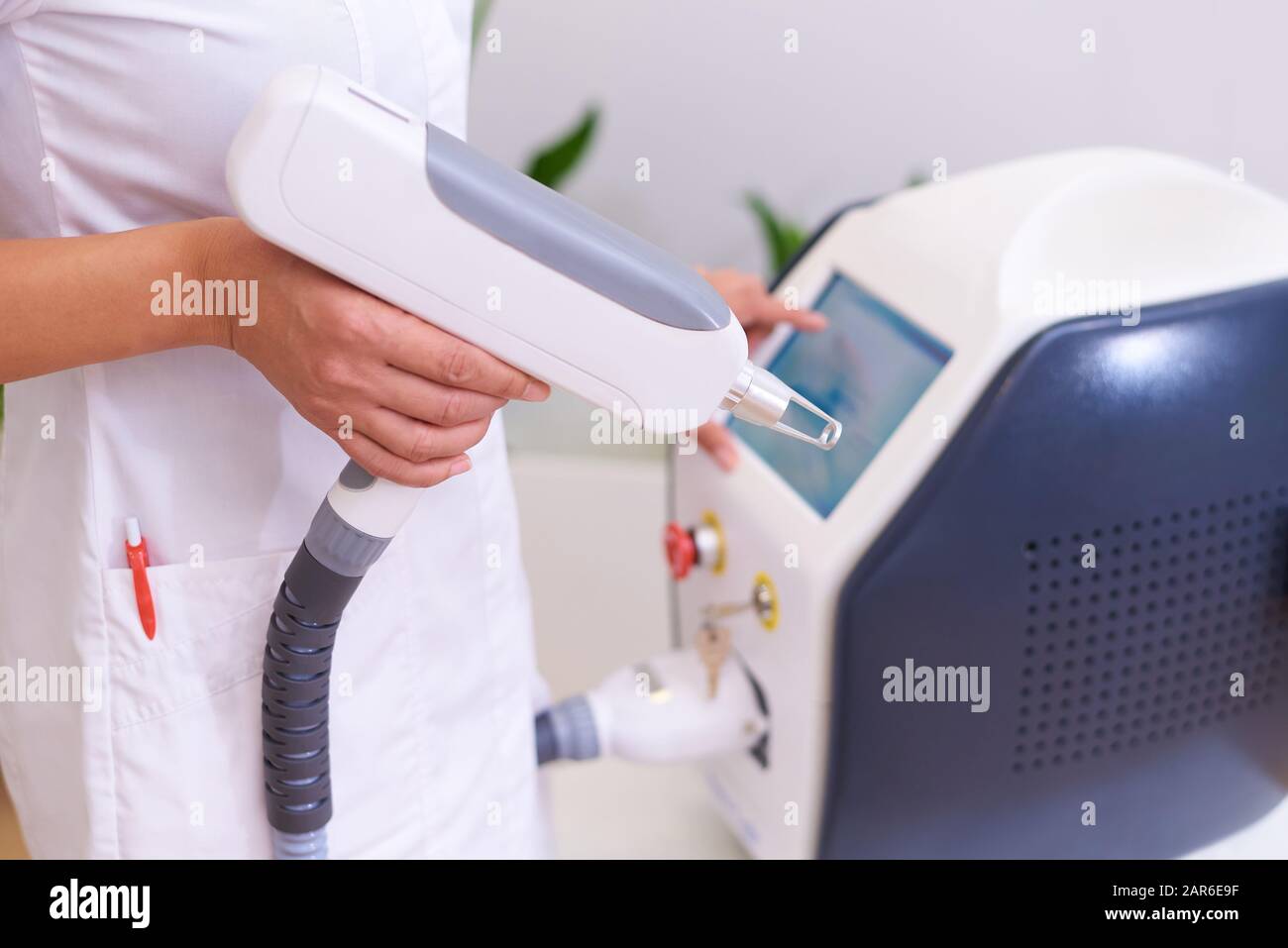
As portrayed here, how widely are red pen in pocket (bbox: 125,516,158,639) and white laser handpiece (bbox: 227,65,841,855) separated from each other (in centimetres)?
6

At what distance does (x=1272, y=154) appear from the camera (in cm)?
110

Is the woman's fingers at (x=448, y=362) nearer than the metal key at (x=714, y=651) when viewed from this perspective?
Yes

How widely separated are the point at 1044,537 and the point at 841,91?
905 millimetres

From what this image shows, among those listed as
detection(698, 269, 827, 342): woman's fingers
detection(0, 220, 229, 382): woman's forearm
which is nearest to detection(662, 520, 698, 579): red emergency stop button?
detection(698, 269, 827, 342): woman's fingers

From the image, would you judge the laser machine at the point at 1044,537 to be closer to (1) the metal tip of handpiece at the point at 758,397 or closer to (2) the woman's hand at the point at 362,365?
(1) the metal tip of handpiece at the point at 758,397

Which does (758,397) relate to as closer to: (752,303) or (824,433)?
(824,433)

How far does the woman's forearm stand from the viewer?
0.46 meters

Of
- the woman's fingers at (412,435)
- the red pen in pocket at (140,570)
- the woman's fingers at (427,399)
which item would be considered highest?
the woman's fingers at (427,399)

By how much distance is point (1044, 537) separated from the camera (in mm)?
629

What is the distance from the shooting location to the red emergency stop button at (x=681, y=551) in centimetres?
79

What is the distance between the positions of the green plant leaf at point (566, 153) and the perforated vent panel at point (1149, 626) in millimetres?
901

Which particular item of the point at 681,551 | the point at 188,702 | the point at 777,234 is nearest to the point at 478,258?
the point at 188,702

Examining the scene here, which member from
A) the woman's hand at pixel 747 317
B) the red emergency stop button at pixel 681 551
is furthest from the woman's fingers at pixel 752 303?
the red emergency stop button at pixel 681 551
